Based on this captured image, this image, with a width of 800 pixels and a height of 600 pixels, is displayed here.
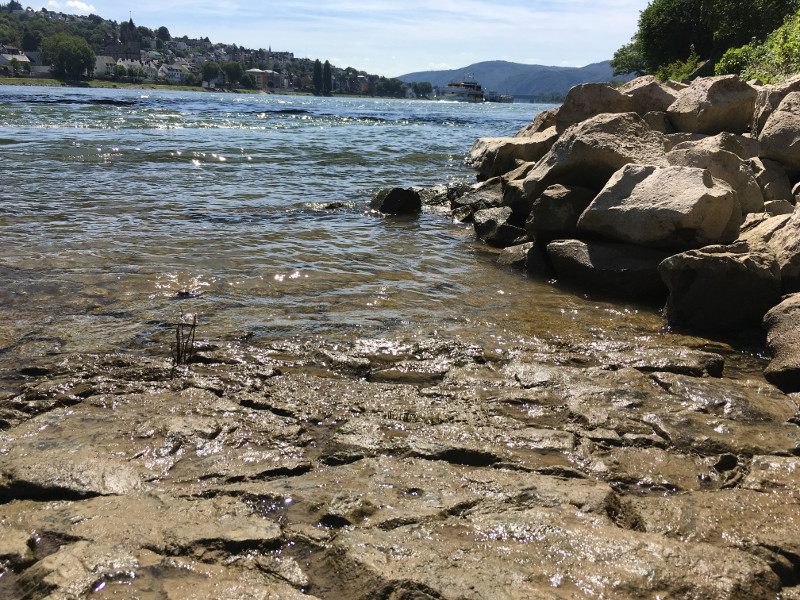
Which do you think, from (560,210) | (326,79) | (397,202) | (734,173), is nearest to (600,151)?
(560,210)

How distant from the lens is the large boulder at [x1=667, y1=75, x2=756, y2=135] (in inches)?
396

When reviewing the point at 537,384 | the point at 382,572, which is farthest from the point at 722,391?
the point at 382,572

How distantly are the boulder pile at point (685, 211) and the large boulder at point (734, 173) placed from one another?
1 centimetres

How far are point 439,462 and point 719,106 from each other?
31.1ft

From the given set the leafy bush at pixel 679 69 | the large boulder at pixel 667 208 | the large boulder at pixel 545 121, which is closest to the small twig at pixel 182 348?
the large boulder at pixel 667 208

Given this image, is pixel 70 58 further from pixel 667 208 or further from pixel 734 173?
pixel 667 208

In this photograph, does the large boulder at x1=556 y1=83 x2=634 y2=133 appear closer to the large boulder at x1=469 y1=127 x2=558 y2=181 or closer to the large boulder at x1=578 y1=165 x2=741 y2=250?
the large boulder at x1=469 y1=127 x2=558 y2=181

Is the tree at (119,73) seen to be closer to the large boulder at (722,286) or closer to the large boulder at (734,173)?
the large boulder at (734,173)

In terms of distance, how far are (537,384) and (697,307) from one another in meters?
2.55

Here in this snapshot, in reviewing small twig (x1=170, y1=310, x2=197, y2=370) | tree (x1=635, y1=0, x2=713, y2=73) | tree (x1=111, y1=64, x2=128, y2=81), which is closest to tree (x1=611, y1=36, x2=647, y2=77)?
tree (x1=635, y1=0, x2=713, y2=73)

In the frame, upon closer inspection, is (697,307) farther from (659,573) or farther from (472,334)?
(659,573)

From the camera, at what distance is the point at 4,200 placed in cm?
1143

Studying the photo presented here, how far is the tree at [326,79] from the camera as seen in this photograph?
170125 mm

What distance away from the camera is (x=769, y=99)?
366 inches
